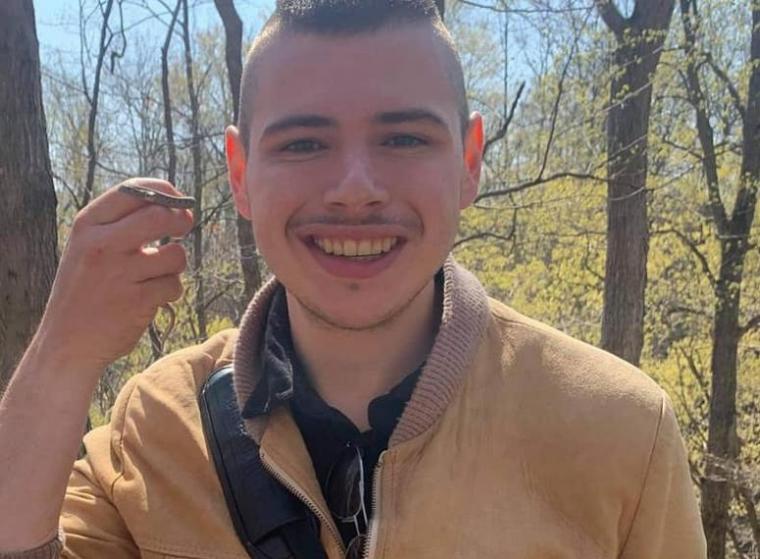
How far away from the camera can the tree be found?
10336 mm

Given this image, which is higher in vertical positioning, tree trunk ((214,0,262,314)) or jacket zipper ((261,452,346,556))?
tree trunk ((214,0,262,314))

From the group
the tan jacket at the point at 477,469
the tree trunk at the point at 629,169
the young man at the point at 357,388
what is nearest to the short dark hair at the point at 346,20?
the young man at the point at 357,388

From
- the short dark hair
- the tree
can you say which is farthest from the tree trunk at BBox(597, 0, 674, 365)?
the short dark hair

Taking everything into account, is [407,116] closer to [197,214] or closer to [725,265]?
[197,214]

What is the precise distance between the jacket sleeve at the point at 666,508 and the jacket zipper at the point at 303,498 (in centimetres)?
57

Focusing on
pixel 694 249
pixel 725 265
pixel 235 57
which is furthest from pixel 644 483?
pixel 694 249

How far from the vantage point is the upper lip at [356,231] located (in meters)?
1.57

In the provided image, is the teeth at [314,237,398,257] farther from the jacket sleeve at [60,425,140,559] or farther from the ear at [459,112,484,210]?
the jacket sleeve at [60,425,140,559]

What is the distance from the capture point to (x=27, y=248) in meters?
3.39

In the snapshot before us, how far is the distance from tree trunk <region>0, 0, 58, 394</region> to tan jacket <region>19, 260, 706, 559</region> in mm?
1930

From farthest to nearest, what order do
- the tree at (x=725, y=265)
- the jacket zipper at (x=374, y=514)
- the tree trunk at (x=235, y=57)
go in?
the tree at (x=725, y=265) → the tree trunk at (x=235, y=57) → the jacket zipper at (x=374, y=514)

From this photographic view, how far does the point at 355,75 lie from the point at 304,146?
0.59ft

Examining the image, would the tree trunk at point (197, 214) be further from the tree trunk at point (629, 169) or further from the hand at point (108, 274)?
the hand at point (108, 274)

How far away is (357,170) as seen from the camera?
1557 millimetres
